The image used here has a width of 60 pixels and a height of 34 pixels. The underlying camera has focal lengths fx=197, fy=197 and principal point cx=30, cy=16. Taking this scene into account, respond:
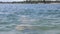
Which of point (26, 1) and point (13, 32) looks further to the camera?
point (26, 1)

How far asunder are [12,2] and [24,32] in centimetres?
4842

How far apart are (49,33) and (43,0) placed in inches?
1846

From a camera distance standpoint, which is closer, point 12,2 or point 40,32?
point 40,32

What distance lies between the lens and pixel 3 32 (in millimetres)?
7426

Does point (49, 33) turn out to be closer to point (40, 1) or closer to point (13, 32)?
point (13, 32)

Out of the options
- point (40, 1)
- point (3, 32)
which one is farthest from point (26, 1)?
point (3, 32)

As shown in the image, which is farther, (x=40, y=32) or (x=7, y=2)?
(x=7, y=2)

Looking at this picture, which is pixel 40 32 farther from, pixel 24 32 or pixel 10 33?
pixel 10 33

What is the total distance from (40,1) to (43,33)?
154 feet

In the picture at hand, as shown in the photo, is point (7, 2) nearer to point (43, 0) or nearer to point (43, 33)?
point (43, 0)

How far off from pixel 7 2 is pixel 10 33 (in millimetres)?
47926

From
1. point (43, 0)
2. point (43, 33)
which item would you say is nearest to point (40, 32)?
point (43, 33)

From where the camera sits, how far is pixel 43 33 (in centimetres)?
718

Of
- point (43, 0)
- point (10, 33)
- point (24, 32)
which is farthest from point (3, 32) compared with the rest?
point (43, 0)
